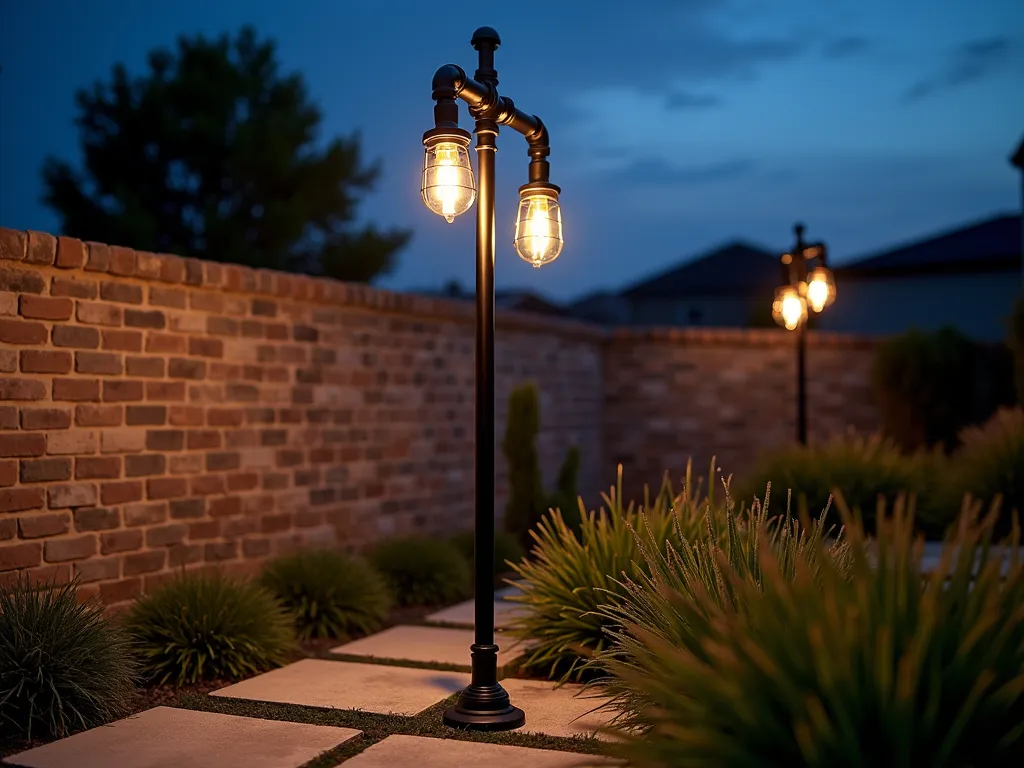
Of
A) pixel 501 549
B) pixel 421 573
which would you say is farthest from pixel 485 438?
pixel 501 549

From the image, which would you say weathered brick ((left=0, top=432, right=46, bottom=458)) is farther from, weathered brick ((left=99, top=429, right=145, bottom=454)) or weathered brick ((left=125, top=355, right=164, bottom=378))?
weathered brick ((left=125, top=355, right=164, bottom=378))

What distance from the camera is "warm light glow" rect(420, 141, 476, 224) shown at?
4.14 m

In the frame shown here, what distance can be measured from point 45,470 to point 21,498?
0.65 ft

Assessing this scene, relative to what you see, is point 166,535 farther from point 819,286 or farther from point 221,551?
point 819,286

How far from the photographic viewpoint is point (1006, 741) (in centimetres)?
249

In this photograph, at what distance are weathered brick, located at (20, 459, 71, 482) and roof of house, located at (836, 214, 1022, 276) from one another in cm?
2807

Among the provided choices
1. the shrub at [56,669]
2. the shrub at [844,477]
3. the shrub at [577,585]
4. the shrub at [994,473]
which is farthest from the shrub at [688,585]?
the shrub at [994,473]

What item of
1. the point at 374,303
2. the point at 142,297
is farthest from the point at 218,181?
the point at 142,297

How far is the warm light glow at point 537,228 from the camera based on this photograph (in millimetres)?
4766

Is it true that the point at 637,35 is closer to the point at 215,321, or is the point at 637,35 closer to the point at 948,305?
the point at 948,305

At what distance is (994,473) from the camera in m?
9.35

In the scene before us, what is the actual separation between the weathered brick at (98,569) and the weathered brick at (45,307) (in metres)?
1.35

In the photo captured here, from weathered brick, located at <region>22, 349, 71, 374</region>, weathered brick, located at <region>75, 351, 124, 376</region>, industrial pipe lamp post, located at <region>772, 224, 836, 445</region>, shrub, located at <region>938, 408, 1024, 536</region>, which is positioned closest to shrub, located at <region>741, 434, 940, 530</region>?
shrub, located at <region>938, 408, 1024, 536</region>

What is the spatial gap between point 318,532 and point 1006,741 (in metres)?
5.73
